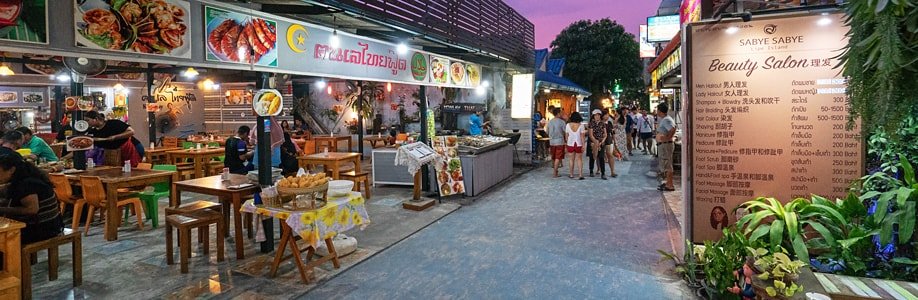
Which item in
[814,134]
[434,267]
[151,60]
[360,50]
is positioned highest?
[360,50]

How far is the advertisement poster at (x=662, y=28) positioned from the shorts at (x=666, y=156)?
9.46 metres

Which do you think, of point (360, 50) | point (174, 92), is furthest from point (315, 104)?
point (360, 50)

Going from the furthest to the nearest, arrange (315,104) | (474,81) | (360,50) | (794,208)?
(315,104), (474,81), (360,50), (794,208)

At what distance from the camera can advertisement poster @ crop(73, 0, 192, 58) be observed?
388cm

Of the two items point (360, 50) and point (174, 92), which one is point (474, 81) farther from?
point (174, 92)

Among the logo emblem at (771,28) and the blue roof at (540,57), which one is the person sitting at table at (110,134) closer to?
the logo emblem at (771,28)

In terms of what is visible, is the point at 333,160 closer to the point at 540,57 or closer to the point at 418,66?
the point at 418,66

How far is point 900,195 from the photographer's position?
382 cm

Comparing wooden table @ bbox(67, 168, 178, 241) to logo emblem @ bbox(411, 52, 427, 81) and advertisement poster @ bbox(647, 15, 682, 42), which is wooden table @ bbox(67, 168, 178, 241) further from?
advertisement poster @ bbox(647, 15, 682, 42)

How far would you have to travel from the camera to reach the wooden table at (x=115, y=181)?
6.83 meters


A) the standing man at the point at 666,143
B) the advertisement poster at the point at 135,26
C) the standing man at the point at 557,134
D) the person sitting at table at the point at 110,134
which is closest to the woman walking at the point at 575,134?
the standing man at the point at 557,134

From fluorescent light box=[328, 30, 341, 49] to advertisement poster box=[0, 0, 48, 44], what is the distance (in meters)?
3.27

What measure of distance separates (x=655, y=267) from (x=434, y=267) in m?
→ 2.49

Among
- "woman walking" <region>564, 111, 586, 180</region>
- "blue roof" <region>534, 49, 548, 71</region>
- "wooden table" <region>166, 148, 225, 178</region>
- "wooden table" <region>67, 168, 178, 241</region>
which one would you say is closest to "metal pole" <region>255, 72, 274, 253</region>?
"wooden table" <region>67, 168, 178, 241</region>
